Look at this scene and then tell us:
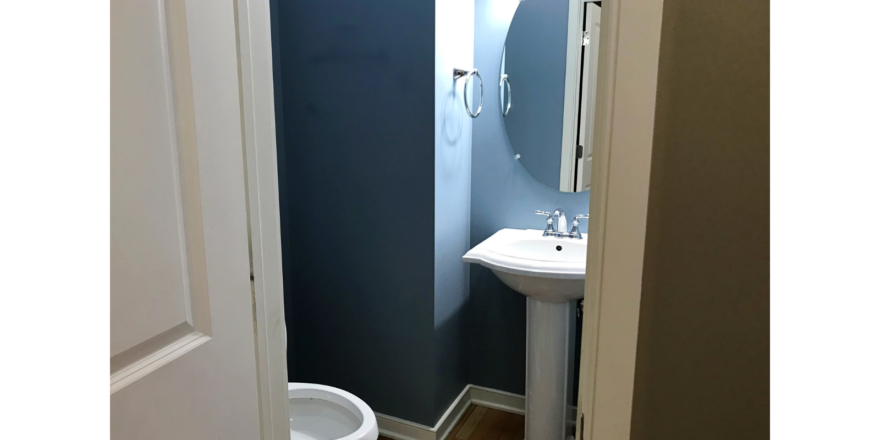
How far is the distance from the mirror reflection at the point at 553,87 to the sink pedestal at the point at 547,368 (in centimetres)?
53

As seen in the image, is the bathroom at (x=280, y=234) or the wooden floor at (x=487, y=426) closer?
the bathroom at (x=280, y=234)

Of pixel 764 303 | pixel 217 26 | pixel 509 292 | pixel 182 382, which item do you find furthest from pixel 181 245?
pixel 509 292

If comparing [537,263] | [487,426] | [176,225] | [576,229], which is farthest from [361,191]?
[176,225]

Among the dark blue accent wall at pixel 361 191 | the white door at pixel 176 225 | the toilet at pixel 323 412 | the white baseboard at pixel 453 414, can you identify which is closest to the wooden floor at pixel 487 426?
the white baseboard at pixel 453 414

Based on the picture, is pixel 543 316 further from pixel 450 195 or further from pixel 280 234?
pixel 280 234

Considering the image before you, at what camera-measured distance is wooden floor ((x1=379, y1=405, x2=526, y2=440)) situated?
2186mm

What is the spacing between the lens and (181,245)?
2.18ft

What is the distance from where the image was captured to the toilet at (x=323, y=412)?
1.66 meters

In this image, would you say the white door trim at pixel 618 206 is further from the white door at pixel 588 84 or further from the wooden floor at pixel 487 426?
the wooden floor at pixel 487 426
